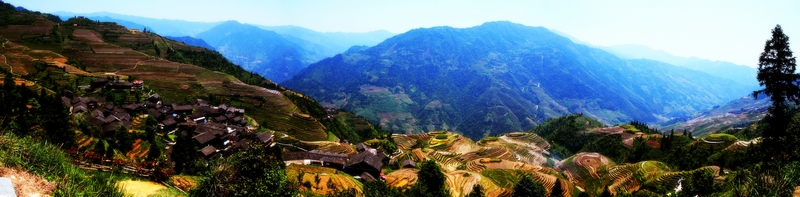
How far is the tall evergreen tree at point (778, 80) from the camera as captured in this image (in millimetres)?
19281

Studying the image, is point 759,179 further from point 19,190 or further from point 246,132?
point 246,132

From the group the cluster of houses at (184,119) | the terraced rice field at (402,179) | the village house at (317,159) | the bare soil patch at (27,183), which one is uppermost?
the bare soil patch at (27,183)

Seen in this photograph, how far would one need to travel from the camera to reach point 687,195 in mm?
24500

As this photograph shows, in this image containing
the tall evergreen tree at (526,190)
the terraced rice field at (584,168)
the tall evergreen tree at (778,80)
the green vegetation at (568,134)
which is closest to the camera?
the tall evergreen tree at (778,80)

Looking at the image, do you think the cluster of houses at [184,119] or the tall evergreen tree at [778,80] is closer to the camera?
the tall evergreen tree at [778,80]

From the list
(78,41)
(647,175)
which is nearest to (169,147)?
(647,175)

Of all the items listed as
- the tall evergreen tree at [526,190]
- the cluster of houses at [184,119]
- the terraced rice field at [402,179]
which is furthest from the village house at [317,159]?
the tall evergreen tree at [526,190]

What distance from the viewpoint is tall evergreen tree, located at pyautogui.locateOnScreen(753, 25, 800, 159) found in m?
19.3

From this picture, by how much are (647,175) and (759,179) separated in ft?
122

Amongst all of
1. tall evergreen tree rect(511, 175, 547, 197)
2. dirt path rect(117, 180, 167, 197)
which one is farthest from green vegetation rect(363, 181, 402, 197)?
dirt path rect(117, 180, 167, 197)

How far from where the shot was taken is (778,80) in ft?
64.6

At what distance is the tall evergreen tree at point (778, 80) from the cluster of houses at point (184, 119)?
43.6 meters

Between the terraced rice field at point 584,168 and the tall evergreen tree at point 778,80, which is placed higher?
the tall evergreen tree at point 778,80

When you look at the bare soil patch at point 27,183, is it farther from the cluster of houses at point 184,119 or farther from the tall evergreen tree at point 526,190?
the cluster of houses at point 184,119
